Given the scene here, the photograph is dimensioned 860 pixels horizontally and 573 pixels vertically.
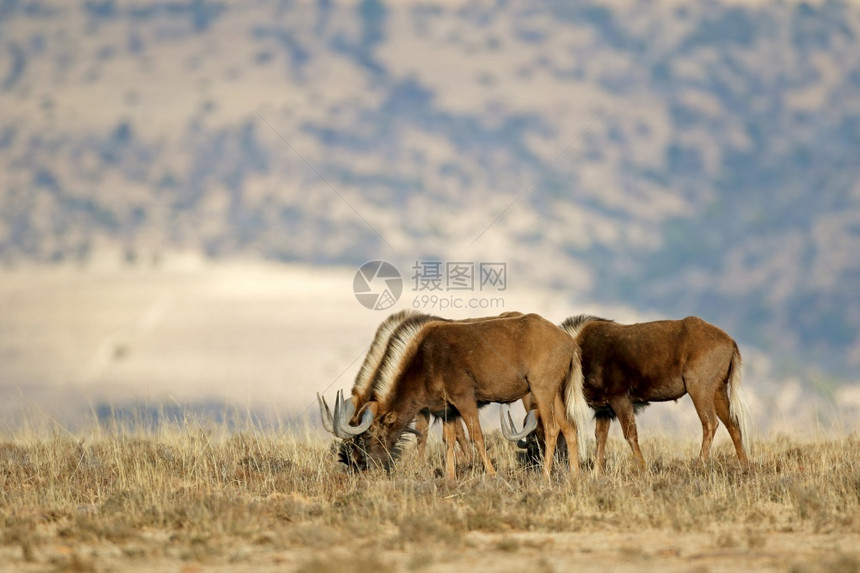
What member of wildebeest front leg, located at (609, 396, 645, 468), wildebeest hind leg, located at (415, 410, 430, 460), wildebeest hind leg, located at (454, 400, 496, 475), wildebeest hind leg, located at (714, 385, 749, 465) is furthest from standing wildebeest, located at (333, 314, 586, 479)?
wildebeest hind leg, located at (714, 385, 749, 465)

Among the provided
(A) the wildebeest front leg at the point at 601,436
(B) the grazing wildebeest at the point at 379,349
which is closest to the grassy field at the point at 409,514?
(A) the wildebeest front leg at the point at 601,436

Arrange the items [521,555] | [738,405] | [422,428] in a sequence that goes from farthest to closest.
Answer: [422,428], [738,405], [521,555]

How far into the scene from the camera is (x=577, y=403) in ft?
44.1

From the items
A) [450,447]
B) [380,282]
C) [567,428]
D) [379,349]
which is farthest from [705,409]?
[380,282]

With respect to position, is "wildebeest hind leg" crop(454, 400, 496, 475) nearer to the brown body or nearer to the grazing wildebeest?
the grazing wildebeest

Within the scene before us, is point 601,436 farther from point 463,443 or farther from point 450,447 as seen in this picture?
point 450,447

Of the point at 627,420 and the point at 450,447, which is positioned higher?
the point at 627,420

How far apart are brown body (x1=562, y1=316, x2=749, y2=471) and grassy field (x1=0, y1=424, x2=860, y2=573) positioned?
0.44m

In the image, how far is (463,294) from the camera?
262 ft

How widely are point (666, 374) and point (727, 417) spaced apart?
868mm

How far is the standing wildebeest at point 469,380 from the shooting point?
13.1m

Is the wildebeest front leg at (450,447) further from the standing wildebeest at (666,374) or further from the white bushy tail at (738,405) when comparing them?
the white bushy tail at (738,405)

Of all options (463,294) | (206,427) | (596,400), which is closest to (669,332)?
(596,400)

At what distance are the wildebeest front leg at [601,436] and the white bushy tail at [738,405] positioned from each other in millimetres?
1410
